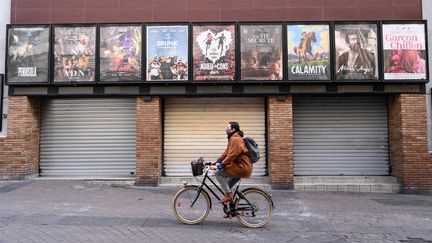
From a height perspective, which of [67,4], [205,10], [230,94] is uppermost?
[67,4]

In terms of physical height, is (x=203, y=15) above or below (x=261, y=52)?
above

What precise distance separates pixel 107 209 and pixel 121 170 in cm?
431

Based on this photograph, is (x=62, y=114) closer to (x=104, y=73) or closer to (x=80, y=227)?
(x=104, y=73)

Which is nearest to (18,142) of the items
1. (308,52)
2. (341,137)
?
(308,52)

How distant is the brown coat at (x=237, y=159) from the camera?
6785mm

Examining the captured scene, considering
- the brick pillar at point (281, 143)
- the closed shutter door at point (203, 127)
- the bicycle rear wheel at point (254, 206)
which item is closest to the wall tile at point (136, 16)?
the closed shutter door at point (203, 127)

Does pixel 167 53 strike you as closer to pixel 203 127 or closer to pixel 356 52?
pixel 203 127

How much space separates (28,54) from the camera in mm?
11969

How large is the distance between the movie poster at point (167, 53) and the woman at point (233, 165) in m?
5.30

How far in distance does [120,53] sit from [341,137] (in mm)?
7758

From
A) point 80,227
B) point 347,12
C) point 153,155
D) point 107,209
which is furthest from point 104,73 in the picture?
point 347,12

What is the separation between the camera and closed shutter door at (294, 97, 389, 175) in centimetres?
1244

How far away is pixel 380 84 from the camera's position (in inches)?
461

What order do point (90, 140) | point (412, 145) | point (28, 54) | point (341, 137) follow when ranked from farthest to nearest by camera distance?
point (90, 140) → point (341, 137) → point (28, 54) → point (412, 145)
